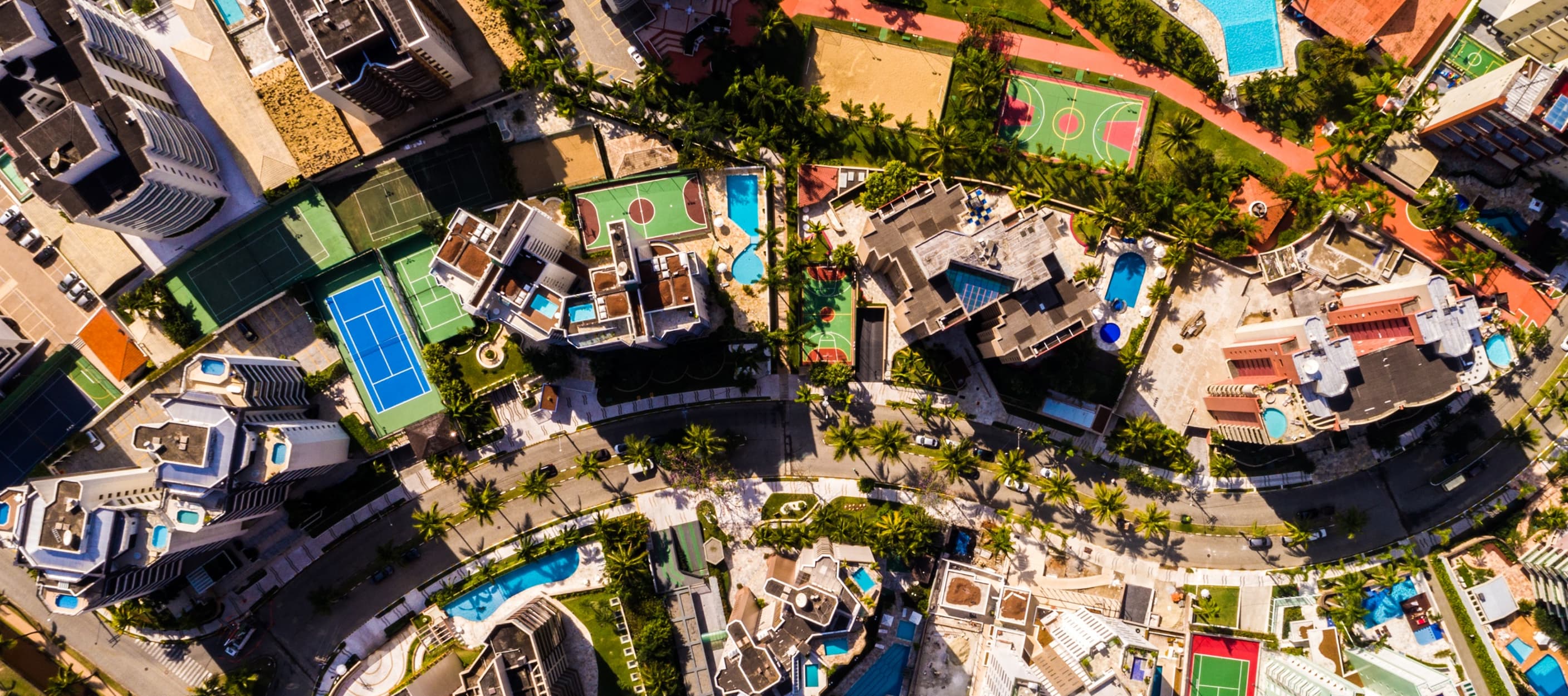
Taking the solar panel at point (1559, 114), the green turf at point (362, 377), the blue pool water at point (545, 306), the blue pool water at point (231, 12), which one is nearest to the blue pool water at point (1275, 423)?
the solar panel at point (1559, 114)

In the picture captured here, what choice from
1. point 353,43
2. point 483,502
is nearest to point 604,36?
point 353,43

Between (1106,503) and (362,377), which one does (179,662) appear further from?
(1106,503)

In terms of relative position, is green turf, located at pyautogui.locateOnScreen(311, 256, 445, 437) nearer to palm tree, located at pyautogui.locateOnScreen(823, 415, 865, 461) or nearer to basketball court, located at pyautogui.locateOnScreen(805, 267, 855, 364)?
basketball court, located at pyautogui.locateOnScreen(805, 267, 855, 364)

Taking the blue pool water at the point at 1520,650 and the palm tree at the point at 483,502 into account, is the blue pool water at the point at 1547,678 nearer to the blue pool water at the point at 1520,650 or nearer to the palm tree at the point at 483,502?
the blue pool water at the point at 1520,650

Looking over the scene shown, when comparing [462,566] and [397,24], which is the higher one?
[397,24]

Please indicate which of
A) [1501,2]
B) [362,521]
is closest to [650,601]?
[362,521]

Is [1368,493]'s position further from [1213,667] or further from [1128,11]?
[1128,11]
